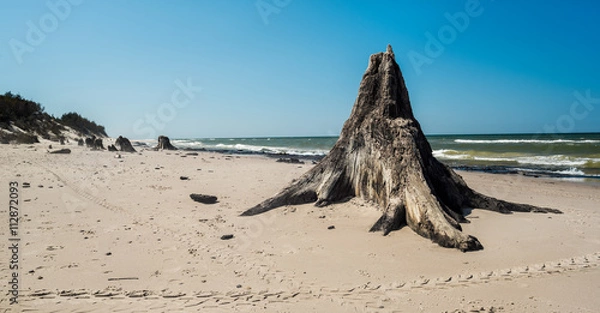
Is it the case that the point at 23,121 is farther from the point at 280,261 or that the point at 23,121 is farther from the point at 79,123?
the point at 280,261

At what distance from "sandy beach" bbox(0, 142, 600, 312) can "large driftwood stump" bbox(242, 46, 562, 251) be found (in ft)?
1.25

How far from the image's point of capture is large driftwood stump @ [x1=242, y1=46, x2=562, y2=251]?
273 inches

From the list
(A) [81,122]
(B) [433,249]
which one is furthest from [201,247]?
(A) [81,122]

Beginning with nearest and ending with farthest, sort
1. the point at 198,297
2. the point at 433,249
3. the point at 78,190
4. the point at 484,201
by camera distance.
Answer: the point at 198,297, the point at 433,249, the point at 484,201, the point at 78,190

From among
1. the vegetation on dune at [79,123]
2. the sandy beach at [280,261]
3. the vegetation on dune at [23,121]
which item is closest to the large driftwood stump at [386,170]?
the sandy beach at [280,261]

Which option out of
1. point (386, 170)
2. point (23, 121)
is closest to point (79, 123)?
point (23, 121)

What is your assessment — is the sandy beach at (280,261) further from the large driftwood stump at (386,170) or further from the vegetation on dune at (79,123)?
the vegetation on dune at (79,123)

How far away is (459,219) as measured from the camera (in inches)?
282

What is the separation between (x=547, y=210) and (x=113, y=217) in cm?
1058

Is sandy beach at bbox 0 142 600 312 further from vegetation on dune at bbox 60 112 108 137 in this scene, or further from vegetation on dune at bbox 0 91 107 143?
vegetation on dune at bbox 60 112 108 137

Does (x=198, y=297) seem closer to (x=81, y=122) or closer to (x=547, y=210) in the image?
(x=547, y=210)

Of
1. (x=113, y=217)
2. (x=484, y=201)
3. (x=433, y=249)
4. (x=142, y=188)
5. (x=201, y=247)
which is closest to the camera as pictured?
(x=433, y=249)

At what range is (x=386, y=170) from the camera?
7.81 metres

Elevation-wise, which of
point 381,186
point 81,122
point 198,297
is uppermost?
point 81,122
